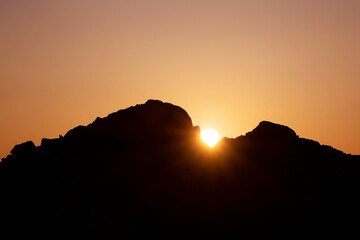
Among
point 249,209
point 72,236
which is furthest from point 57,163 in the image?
point 249,209

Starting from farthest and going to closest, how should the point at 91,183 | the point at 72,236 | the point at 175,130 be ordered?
the point at 175,130
the point at 91,183
the point at 72,236

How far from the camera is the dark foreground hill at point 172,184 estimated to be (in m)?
66.4

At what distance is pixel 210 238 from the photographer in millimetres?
65688

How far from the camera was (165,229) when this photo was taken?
66.1m

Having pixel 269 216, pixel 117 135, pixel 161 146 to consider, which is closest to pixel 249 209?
pixel 269 216

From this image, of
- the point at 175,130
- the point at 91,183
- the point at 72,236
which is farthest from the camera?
the point at 175,130

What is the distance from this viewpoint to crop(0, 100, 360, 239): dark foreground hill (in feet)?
218

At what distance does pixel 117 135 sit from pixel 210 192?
1544cm

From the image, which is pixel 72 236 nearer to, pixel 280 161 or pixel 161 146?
pixel 161 146

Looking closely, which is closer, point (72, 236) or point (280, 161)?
point (72, 236)

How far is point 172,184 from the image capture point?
6906 centimetres

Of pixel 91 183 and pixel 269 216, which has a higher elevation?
pixel 91 183

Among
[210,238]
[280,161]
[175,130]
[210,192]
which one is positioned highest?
[175,130]

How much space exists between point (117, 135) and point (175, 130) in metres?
8.27
